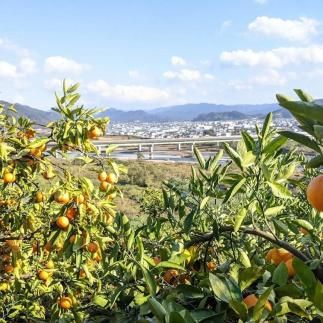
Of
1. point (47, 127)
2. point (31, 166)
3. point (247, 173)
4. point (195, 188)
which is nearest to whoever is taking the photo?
point (247, 173)

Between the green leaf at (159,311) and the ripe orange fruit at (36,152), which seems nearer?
the green leaf at (159,311)

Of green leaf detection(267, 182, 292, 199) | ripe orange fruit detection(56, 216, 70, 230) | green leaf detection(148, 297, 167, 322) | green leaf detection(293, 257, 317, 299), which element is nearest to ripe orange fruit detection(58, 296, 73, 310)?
ripe orange fruit detection(56, 216, 70, 230)

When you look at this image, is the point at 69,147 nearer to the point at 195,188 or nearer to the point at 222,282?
the point at 195,188

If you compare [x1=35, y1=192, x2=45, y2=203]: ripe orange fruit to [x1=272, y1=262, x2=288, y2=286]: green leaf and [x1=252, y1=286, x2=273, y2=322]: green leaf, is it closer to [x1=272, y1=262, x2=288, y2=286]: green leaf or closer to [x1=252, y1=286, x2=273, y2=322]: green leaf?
[x1=272, y1=262, x2=288, y2=286]: green leaf

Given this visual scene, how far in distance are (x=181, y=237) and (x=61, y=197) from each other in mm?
578

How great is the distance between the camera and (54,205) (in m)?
3.15

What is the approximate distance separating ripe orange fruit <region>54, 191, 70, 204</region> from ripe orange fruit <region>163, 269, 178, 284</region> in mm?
762

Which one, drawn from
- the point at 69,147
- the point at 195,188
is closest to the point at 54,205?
the point at 69,147

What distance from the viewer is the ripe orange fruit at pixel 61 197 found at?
6.65 feet

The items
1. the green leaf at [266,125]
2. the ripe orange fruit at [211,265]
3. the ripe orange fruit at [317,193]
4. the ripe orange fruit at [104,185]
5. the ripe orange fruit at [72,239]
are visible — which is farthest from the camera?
the ripe orange fruit at [104,185]

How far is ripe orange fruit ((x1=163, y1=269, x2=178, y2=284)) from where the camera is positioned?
1.40 metres

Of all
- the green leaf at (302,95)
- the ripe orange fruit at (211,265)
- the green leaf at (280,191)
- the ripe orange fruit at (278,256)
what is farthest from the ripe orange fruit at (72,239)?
the green leaf at (302,95)

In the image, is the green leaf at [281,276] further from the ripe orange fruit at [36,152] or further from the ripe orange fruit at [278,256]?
the ripe orange fruit at [36,152]

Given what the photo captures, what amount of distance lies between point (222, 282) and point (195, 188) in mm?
581
